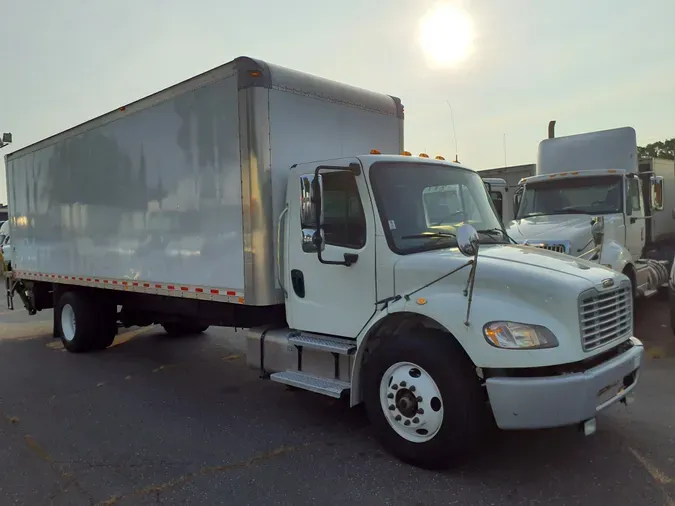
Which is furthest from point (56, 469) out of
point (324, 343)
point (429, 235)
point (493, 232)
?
point (493, 232)

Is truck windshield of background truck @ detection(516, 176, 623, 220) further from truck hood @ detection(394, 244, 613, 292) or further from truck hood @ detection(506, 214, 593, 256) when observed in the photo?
truck hood @ detection(394, 244, 613, 292)

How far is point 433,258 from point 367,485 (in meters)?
1.69

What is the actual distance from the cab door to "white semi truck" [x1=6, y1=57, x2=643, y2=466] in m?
0.02

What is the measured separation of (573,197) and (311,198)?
6.83 meters

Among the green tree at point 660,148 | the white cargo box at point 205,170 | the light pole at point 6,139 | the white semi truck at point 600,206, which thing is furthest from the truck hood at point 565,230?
the green tree at point 660,148

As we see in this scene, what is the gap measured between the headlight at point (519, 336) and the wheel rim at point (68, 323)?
694cm

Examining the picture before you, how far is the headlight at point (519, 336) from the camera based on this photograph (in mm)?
3680

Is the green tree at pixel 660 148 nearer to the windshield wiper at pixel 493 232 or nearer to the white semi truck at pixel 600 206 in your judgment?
the white semi truck at pixel 600 206

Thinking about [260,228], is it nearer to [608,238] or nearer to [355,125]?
[355,125]

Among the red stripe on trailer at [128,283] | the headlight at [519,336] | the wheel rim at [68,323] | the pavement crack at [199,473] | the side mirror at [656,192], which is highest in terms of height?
the side mirror at [656,192]

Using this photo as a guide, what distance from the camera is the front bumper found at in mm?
3631

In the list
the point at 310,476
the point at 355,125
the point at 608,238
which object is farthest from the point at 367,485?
the point at 608,238

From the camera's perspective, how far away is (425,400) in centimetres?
406

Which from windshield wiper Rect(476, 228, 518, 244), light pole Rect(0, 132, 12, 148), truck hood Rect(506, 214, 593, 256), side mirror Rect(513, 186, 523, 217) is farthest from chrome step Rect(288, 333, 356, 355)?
light pole Rect(0, 132, 12, 148)
